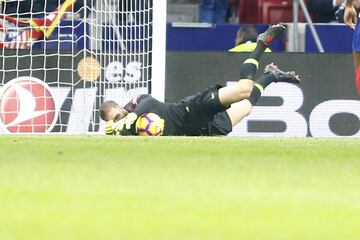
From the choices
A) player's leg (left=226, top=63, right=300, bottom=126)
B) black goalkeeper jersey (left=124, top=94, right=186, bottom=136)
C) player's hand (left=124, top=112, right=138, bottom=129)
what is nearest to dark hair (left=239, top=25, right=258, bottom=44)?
player's leg (left=226, top=63, right=300, bottom=126)

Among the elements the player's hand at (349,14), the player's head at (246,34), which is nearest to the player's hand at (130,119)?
the player's hand at (349,14)

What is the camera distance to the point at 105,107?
13.9m

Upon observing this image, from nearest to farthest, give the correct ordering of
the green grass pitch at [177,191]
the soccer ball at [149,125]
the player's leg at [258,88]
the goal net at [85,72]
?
1. the green grass pitch at [177,191]
2. the soccer ball at [149,125]
3. the player's leg at [258,88]
4. the goal net at [85,72]

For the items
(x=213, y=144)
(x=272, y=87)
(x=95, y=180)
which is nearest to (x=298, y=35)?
(x=272, y=87)

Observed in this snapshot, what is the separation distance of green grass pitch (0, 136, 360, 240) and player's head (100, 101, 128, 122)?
10.9 feet

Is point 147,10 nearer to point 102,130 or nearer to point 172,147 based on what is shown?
point 102,130

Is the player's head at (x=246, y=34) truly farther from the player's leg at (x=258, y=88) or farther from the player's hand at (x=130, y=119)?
the player's hand at (x=130, y=119)

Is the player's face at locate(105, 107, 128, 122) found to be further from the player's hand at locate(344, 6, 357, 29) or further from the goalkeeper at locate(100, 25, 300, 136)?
the player's hand at locate(344, 6, 357, 29)

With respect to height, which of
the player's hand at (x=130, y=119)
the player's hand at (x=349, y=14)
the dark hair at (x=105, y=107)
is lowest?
the player's hand at (x=130, y=119)

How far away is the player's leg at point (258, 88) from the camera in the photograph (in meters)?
14.3

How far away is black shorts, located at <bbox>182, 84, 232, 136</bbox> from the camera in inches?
533

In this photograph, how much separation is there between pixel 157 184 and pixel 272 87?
8.22 meters

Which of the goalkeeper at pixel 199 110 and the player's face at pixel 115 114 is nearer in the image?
the goalkeeper at pixel 199 110

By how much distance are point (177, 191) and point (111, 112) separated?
6.68 metres
